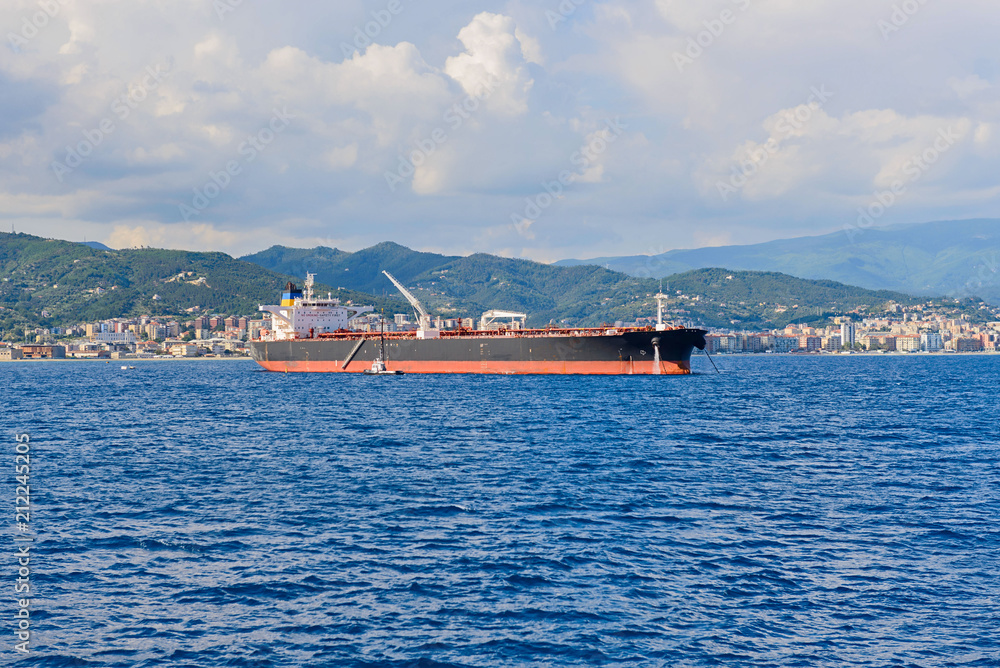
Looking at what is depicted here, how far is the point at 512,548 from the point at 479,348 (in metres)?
70.0

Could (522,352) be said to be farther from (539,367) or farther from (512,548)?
(512,548)

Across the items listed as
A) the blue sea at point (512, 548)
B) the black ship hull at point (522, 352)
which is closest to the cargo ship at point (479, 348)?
the black ship hull at point (522, 352)

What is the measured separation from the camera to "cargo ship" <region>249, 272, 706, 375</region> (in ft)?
272

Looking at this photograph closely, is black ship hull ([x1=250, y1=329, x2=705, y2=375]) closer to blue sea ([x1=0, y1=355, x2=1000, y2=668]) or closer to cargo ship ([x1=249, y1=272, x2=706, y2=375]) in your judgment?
cargo ship ([x1=249, y1=272, x2=706, y2=375])

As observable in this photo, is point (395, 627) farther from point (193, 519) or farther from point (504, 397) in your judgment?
point (504, 397)

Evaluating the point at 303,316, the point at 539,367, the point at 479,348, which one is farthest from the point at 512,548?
the point at 303,316

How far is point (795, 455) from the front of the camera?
34469mm

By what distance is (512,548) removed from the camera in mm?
19844

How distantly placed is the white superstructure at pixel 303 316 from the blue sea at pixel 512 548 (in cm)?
7139

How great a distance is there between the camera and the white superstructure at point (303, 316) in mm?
114000

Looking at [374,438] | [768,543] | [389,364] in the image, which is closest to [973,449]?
[768,543]

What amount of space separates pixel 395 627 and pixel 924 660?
8.93 meters

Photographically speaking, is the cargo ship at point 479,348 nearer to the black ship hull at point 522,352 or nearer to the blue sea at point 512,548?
the black ship hull at point 522,352

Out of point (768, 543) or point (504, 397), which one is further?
point (504, 397)
